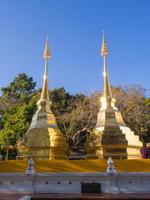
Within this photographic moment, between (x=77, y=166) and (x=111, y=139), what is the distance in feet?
8.86

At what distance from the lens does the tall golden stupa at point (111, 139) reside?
14.3 meters

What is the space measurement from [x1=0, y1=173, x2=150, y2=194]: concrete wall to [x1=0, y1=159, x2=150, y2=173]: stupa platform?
25.9 inches

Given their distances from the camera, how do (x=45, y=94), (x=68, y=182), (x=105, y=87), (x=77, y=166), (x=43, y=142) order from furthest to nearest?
1. (x=45, y=94)
2. (x=105, y=87)
3. (x=43, y=142)
4. (x=77, y=166)
5. (x=68, y=182)

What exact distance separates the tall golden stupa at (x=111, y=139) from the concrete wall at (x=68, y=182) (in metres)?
2.60

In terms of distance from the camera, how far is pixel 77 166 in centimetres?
1254

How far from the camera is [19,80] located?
49500mm

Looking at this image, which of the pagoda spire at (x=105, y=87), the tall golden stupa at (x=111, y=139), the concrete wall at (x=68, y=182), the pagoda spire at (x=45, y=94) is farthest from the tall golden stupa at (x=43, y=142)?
the pagoda spire at (x=105, y=87)

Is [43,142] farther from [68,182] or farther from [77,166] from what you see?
[68,182]

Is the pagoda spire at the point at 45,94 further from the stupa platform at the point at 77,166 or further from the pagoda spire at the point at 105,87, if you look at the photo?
the stupa platform at the point at 77,166

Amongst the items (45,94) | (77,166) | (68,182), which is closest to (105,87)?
(45,94)

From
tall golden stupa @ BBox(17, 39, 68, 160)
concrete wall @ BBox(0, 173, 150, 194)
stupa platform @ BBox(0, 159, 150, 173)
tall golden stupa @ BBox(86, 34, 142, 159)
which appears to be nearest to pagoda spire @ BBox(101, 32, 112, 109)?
tall golden stupa @ BBox(86, 34, 142, 159)

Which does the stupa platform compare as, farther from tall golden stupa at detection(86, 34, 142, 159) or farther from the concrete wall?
tall golden stupa at detection(86, 34, 142, 159)

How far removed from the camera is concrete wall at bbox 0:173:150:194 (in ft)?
37.6

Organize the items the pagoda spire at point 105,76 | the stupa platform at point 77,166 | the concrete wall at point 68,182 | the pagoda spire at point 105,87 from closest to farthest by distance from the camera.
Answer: the concrete wall at point 68,182
the stupa platform at point 77,166
the pagoda spire at point 105,87
the pagoda spire at point 105,76
